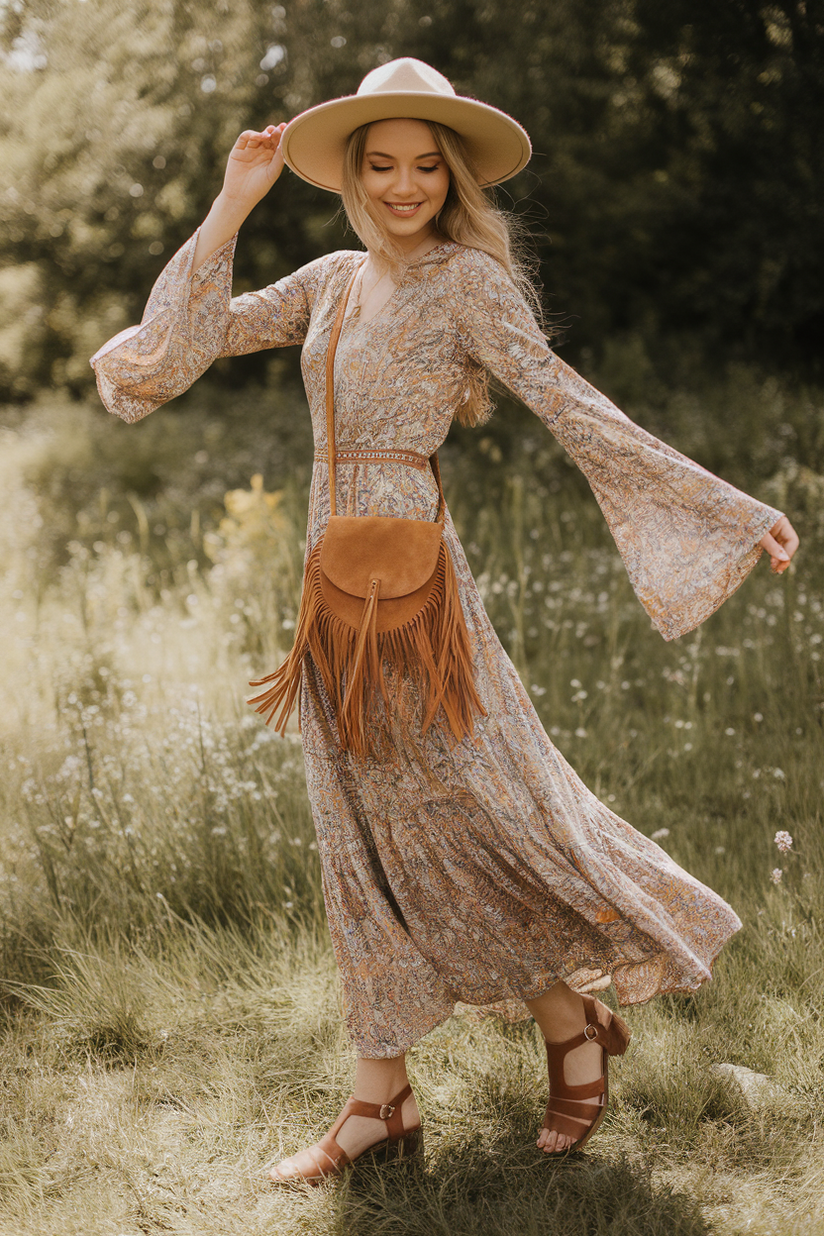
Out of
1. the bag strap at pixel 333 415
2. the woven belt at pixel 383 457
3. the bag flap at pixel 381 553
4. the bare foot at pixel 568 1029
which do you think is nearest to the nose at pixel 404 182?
the bag strap at pixel 333 415

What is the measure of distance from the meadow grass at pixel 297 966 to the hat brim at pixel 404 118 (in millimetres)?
1737

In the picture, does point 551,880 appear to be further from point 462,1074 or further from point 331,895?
point 462,1074

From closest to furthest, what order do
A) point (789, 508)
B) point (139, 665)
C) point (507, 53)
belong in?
point (139, 665) → point (789, 508) → point (507, 53)

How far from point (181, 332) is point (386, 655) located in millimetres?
783

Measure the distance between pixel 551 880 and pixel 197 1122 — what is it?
97 cm

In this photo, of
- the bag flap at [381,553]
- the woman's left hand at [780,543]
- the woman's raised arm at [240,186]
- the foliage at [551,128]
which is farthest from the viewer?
the foliage at [551,128]

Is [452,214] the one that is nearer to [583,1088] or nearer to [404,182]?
[404,182]

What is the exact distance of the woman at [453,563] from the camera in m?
1.92

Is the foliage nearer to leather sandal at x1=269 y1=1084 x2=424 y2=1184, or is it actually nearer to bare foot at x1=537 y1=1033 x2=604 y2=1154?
bare foot at x1=537 y1=1033 x2=604 y2=1154

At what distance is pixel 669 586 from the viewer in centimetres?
192

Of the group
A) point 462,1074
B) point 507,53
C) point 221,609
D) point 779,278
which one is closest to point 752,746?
point 462,1074

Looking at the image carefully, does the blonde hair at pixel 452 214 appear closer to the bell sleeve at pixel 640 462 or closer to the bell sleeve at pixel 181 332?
the bell sleeve at pixel 640 462

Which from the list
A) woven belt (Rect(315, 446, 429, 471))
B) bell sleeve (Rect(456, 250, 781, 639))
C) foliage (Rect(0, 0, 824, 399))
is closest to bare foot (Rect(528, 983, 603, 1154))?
bell sleeve (Rect(456, 250, 781, 639))

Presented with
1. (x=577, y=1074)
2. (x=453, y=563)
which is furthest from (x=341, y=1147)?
(x=453, y=563)
